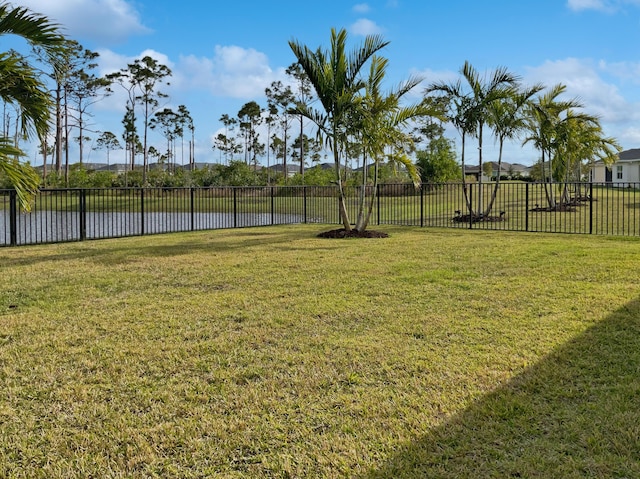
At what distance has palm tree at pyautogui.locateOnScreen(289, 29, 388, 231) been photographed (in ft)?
32.8

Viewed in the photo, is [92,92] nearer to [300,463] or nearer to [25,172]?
[25,172]

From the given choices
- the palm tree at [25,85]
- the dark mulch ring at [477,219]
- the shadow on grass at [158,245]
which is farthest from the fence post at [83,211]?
the dark mulch ring at [477,219]

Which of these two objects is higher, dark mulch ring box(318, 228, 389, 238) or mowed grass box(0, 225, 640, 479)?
dark mulch ring box(318, 228, 389, 238)

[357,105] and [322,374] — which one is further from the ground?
[357,105]

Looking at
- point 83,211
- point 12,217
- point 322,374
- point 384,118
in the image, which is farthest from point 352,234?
point 322,374

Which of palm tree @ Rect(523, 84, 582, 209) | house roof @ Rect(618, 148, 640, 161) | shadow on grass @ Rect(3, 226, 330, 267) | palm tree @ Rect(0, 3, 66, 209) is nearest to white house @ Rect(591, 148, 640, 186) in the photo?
house roof @ Rect(618, 148, 640, 161)

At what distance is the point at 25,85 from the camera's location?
6.21 metres

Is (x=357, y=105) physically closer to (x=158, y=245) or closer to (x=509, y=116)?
(x=158, y=245)

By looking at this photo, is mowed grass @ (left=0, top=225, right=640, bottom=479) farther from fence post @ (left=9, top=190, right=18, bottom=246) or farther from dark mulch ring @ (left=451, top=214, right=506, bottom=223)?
dark mulch ring @ (left=451, top=214, right=506, bottom=223)

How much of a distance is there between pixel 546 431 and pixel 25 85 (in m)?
6.71

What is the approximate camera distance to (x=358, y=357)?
3.29 m

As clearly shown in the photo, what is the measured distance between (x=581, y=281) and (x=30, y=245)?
9430mm

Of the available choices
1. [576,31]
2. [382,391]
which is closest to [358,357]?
[382,391]

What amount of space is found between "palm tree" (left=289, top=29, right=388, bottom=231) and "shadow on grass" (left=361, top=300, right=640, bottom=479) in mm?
7798
